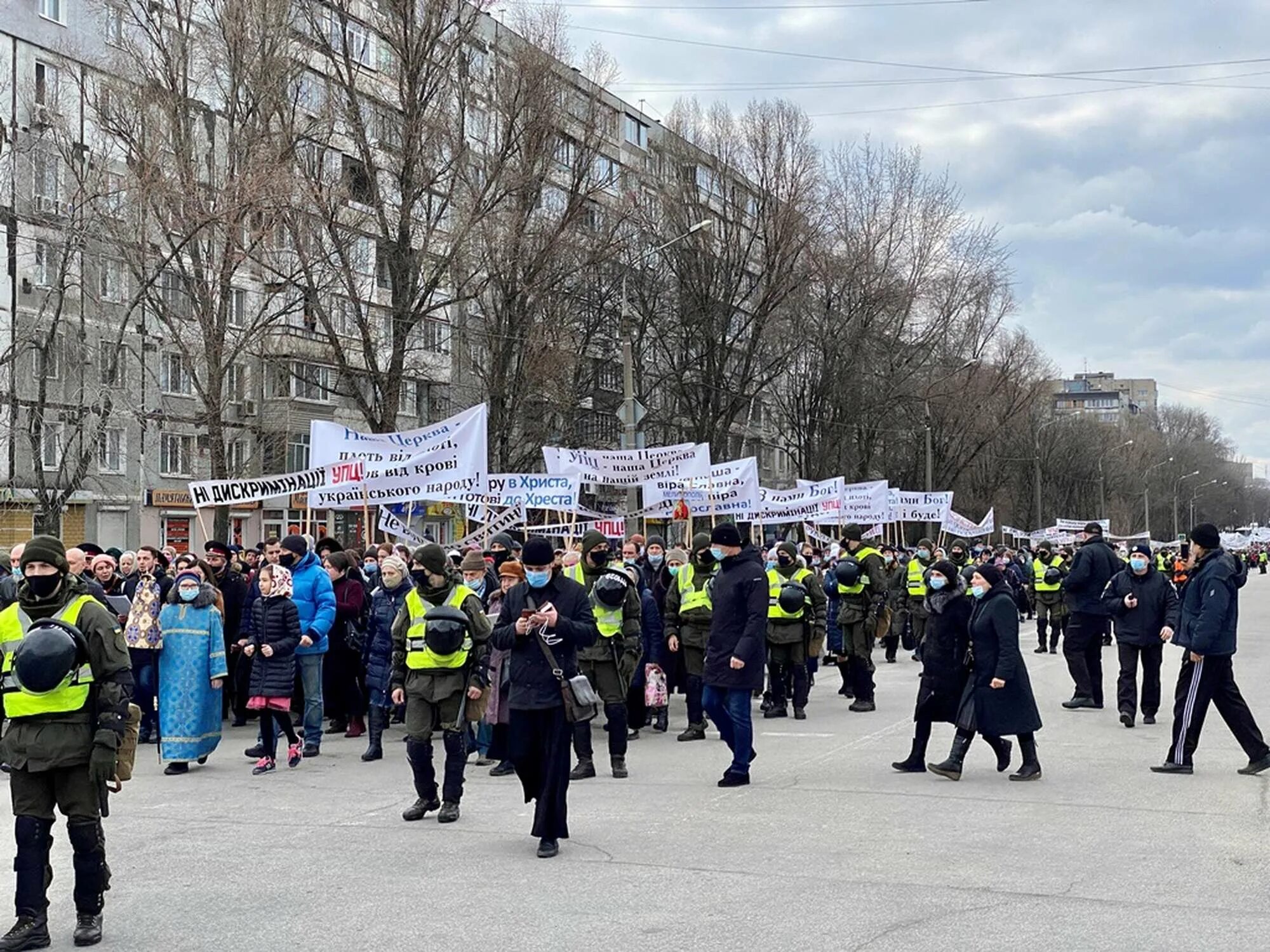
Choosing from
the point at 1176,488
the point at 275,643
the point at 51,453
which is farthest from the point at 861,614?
the point at 1176,488

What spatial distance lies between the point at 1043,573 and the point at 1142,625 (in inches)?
444

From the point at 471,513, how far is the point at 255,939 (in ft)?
52.8

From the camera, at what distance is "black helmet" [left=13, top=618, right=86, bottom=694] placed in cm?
593

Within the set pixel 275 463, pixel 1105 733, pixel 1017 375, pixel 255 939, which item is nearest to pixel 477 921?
pixel 255 939

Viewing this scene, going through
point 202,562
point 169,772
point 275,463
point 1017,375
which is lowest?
point 169,772

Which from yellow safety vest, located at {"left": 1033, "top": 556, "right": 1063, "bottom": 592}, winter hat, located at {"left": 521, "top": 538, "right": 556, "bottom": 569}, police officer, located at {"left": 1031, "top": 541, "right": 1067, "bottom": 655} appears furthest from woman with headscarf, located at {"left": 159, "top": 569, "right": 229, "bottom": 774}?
police officer, located at {"left": 1031, "top": 541, "right": 1067, "bottom": 655}

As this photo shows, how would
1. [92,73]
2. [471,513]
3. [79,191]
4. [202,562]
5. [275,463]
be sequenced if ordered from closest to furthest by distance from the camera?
[202,562]
[471,513]
[79,191]
[92,73]
[275,463]

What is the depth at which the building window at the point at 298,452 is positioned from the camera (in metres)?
44.4

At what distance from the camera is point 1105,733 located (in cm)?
1262

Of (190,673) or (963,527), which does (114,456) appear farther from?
(190,673)

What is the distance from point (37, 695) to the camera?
6.05m

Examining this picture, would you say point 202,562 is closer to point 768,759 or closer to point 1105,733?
point 768,759

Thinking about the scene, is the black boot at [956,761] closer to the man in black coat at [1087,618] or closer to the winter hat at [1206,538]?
the winter hat at [1206,538]

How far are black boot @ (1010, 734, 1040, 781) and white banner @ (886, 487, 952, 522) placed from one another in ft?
70.9
